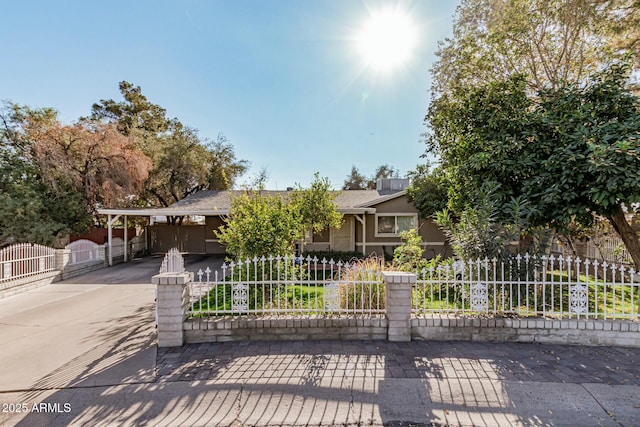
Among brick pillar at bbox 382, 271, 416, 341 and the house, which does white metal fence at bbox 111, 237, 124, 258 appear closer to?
the house

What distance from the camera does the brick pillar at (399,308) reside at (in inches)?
173

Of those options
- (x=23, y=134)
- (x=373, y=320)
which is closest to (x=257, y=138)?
(x=23, y=134)

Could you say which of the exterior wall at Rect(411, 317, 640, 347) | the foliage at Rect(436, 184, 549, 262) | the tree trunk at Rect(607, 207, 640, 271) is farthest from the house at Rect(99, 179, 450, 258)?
the exterior wall at Rect(411, 317, 640, 347)

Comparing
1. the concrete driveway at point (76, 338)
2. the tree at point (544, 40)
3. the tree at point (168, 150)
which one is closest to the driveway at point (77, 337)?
the concrete driveway at point (76, 338)

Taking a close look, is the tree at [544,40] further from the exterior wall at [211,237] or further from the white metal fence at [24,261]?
the exterior wall at [211,237]

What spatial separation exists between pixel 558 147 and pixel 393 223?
9.42 m

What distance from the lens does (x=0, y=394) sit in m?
3.28

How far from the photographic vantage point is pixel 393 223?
567 inches

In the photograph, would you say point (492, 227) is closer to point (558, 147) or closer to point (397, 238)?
point (558, 147)

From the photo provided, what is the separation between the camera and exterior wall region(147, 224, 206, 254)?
58.3 feet

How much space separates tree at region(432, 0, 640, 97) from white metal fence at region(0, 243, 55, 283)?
13.3 meters

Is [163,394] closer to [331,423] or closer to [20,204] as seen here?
[331,423]

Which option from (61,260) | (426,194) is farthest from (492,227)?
(61,260)

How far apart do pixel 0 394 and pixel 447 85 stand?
11.9 m
